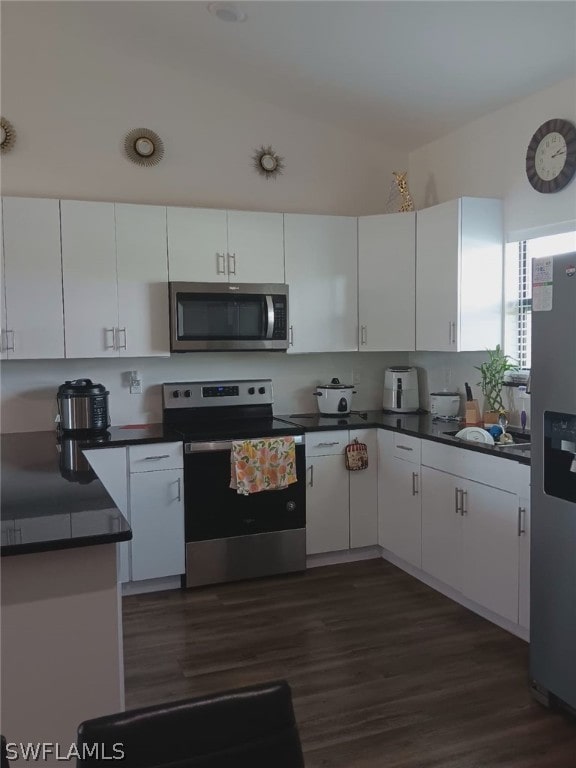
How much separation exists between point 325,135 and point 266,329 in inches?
Answer: 58.0

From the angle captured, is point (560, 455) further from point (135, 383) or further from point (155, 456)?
point (135, 383)

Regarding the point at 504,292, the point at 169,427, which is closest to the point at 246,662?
the point at 169,427

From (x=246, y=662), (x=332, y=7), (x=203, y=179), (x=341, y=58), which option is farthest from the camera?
(x=203, y=179)

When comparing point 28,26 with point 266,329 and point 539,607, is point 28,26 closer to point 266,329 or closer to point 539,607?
point 266,329

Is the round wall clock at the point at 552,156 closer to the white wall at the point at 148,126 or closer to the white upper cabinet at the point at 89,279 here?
the white wall at the point at 148,126

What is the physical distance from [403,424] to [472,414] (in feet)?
1.46

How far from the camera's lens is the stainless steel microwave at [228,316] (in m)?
4.10

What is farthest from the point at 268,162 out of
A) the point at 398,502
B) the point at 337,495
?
the point at 398,502

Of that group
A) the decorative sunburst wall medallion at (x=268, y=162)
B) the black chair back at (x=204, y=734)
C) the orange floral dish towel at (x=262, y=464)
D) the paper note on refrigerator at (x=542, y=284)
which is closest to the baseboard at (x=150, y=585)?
the orange floral dish towel at (x=262, y=464)

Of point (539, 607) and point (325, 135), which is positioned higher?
point (325, 135)

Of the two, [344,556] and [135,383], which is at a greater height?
[135,383]

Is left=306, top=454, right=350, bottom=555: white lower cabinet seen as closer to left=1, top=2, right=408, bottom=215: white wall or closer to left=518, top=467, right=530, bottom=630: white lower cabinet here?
left=518, top=467, right=530, bottom=630: white lower cabinet

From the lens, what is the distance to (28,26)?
3.93 m

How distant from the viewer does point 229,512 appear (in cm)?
398
